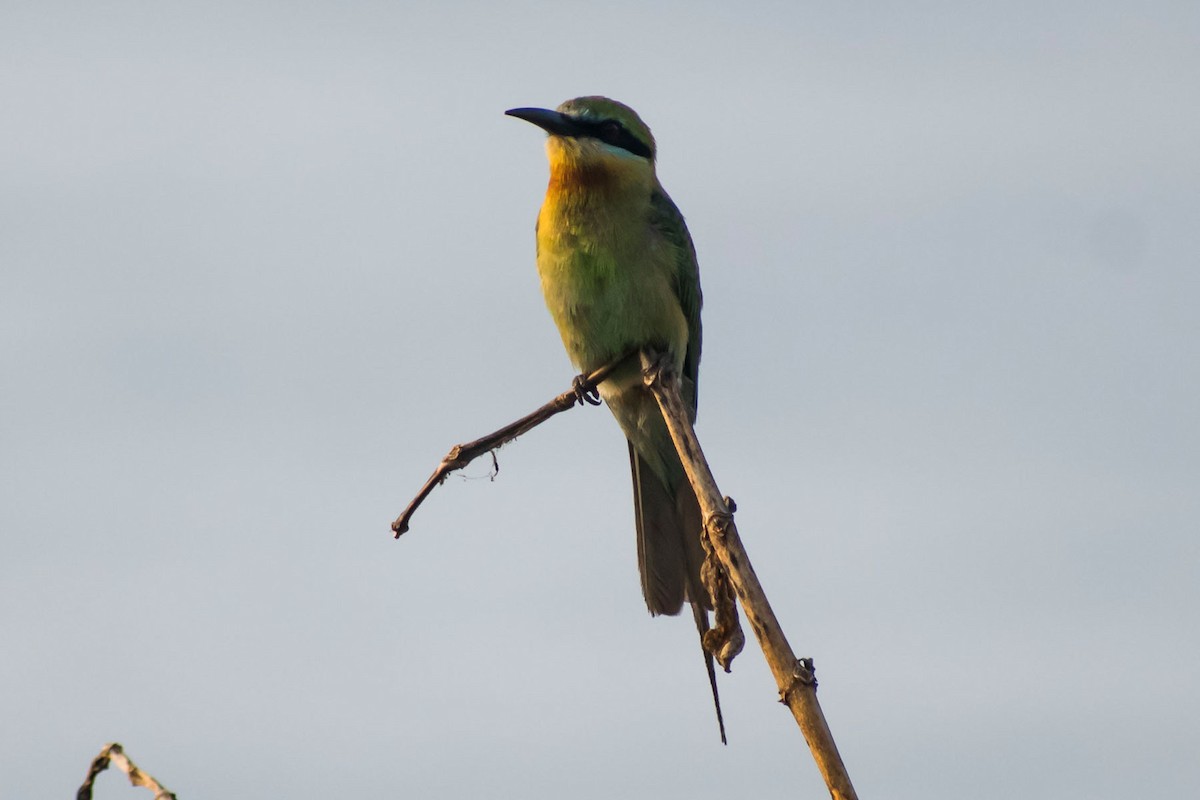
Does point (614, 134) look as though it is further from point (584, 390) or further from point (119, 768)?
point (119, 768)

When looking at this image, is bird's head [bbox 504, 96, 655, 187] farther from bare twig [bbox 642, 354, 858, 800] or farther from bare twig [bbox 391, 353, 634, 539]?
bare twig [bbox 642, 354, 858, 800]

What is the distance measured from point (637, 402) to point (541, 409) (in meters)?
1.70

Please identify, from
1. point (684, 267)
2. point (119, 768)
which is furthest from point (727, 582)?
point (684, 267)

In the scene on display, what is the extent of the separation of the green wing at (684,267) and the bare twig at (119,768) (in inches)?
151

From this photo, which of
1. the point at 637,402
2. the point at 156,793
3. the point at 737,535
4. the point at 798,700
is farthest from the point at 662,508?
the point at 156,793

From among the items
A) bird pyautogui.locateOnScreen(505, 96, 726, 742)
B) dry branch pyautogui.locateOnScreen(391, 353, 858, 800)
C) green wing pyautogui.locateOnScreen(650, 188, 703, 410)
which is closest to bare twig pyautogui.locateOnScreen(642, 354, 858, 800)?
dry branch pyautogui.locateOnScreen(391, 353, 858, 800)

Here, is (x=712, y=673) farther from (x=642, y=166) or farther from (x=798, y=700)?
(x=642, y=166)

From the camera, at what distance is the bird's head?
5.71 metres

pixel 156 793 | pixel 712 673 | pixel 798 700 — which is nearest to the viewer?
pixel 156 793

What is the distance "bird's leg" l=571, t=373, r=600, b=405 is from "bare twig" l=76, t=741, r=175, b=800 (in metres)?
3.11

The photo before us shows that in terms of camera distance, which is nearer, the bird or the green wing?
the bird

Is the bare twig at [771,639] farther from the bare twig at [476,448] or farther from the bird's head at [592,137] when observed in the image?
the bird's head at [592,137]

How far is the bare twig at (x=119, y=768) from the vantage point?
2.03 m

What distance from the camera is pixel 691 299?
584 centimetres
